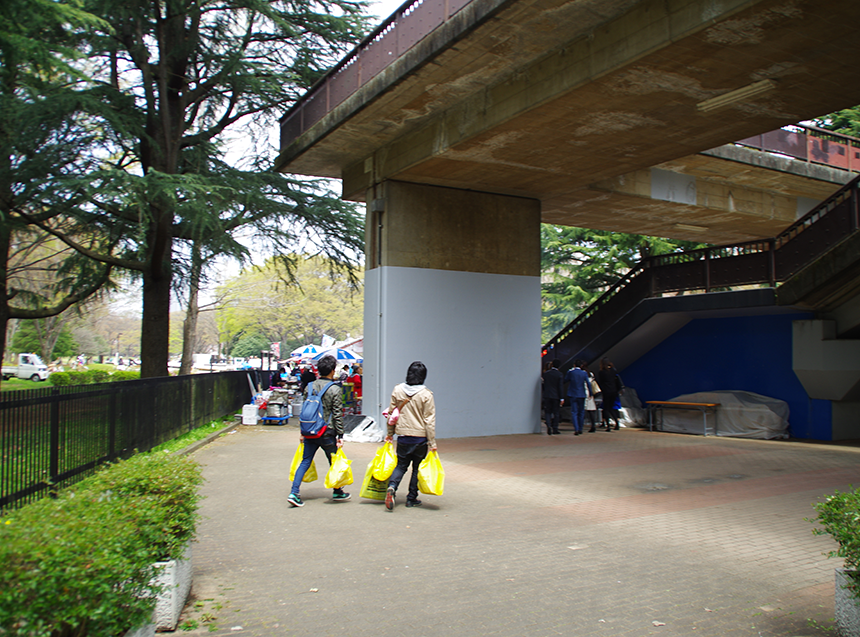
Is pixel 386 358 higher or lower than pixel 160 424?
higher

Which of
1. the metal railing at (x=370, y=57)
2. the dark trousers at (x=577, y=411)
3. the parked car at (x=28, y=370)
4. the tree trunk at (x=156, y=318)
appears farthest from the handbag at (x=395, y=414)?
the parked car at (x=28, y=370)

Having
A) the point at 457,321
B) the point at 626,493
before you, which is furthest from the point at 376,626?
the point at 457,321

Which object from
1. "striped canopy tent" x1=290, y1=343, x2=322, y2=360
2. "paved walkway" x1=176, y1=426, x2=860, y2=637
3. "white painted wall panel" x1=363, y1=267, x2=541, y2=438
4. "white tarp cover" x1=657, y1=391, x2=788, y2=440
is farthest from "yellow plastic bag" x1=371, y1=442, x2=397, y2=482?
"striped canopy tent" x1=290, y1=343, x2=322, y2=360

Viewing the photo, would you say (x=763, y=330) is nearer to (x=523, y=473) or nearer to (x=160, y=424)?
(x=523, y=473)

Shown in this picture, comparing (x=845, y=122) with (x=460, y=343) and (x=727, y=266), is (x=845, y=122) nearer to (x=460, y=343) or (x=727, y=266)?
(x=727, y=266)

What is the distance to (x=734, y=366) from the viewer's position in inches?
701

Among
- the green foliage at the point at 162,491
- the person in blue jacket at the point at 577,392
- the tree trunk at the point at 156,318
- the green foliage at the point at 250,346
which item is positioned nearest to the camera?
the green foliage at the point at 162,491

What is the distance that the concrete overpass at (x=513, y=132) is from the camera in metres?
9.17

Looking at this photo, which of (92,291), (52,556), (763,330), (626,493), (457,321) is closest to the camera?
(52,556)

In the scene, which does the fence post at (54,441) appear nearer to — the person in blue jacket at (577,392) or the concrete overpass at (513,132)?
the concrete overpass at (513,132)

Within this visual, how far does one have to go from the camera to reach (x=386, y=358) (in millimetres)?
15008

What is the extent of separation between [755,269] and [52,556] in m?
16.2

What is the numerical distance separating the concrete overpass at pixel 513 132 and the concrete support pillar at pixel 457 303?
5 centimetres

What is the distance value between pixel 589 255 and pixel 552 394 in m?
12.5
